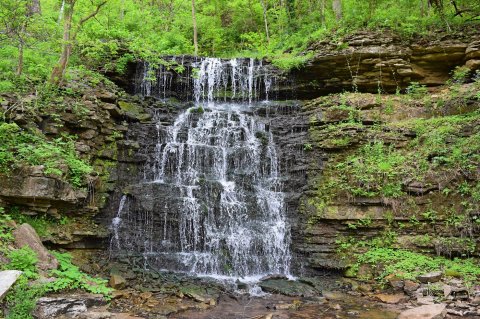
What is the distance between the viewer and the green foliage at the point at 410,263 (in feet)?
30.5

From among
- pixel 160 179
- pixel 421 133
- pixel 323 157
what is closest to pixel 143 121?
pixel 160 179

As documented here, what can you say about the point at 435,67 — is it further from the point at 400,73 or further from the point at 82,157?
the point at 82,157

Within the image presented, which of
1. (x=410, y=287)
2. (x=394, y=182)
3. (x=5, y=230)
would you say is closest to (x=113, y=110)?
(x=5, y=230)

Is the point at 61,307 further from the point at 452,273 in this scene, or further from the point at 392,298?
the point at 452,273

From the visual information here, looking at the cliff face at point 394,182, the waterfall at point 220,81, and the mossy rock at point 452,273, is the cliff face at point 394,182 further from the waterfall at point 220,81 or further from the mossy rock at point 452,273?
the waterfall at point 220,81

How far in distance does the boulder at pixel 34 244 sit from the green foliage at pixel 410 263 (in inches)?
319

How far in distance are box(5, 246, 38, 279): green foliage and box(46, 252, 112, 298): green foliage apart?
426mm

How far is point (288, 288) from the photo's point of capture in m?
9.88

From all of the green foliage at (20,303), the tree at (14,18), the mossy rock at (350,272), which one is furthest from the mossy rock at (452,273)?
the tree at (14,18)

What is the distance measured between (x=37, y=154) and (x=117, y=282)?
3847mm

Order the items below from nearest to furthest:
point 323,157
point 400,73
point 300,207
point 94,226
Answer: point 94,226 → point 300,207 → point 323,157 → point 400,73

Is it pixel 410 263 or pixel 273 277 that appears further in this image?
pixel 273 277

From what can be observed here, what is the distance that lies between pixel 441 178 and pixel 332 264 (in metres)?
4.24

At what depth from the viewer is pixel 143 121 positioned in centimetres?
1391
